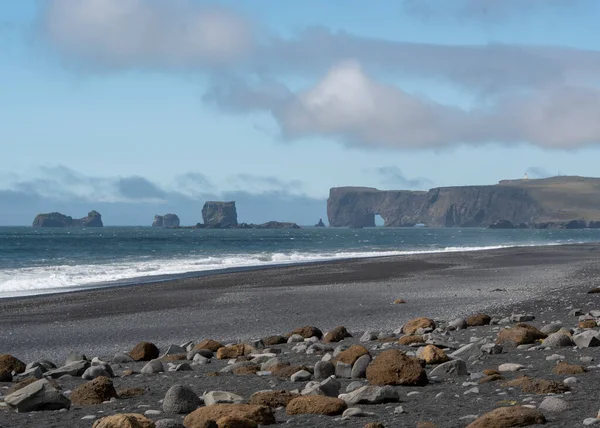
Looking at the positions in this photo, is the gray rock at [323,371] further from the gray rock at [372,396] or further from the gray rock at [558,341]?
the gray rock at [558,341]

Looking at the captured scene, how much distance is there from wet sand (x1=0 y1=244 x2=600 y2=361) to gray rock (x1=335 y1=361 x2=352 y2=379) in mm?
5504

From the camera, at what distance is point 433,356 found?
9.30 metres

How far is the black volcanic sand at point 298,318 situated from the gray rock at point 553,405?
0.23 ft

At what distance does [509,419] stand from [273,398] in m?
2.31

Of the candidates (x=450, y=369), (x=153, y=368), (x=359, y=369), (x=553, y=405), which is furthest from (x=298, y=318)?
(x=553, y=405)

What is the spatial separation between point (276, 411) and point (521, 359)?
3593 millimetres

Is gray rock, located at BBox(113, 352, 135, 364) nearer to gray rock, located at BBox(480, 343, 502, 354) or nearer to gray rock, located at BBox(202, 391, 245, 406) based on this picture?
gray rock, located at BBox(202, 391, 245, 406)

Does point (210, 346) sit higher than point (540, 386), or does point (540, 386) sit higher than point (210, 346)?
point (540, 386)

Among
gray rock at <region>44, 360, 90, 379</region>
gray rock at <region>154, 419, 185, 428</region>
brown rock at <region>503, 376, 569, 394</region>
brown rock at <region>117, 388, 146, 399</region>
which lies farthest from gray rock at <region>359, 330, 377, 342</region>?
gray rock at <region>154, 419, 185, 428</region>

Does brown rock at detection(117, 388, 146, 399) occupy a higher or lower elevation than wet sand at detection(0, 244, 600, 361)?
higher

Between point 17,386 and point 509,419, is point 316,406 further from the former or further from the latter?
point 17,386

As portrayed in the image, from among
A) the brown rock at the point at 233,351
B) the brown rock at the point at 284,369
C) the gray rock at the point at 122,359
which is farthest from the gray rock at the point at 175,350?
the brown rock at the point at 284,369

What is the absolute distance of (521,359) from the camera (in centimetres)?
941

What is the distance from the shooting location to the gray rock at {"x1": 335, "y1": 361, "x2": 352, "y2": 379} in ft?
28.8
